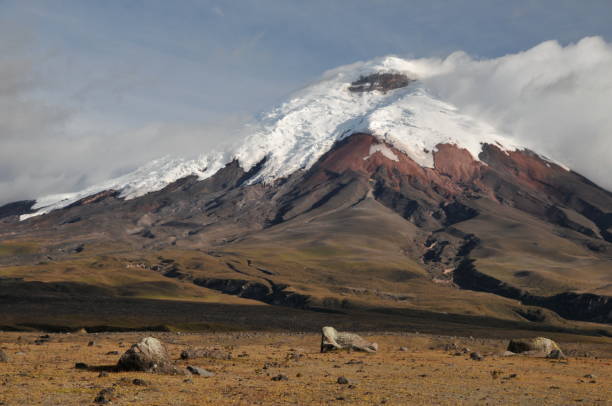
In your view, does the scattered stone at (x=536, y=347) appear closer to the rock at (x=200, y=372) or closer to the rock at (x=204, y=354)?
the rock at (x=204, y=354)

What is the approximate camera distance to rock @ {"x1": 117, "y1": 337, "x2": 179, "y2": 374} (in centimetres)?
4100

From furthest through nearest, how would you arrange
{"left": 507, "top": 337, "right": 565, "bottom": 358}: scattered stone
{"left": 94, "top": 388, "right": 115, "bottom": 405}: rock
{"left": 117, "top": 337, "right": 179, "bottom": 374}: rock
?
{"left": 507, "top": 337, "right": 565, "bottom": 358}: scattered stone → {"left": 117, "top": 337, "right": 179, "bottom": 374}: rock → {"left": 94, "top": 388, "right": 115, "bottom": 405}: rock

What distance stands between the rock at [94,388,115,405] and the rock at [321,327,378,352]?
3212 cm

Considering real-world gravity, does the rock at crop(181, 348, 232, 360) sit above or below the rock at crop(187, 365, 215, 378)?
below

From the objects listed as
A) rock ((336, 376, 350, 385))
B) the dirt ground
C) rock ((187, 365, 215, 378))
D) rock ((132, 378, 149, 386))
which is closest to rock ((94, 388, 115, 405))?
the dirt ground

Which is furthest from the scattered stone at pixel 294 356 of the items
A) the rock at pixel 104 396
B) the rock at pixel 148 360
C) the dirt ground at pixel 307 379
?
the rock at pixel 104 396

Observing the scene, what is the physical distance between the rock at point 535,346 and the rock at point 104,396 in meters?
42.6

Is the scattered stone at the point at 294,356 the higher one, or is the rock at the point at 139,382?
the rock at the point at 139,382

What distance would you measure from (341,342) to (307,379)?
22.3 meters

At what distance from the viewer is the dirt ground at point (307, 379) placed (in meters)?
33.0

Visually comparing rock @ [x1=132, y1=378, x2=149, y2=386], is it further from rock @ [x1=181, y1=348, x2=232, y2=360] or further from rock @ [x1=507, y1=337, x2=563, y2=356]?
rock @ [x1=507, y1=337, x2=563, y2=356]

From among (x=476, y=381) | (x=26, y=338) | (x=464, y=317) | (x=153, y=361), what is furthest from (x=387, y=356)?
(x=464, y=317)

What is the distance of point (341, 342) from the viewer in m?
62.8

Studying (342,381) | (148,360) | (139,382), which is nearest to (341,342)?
(342,381)
